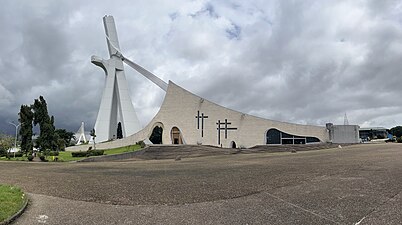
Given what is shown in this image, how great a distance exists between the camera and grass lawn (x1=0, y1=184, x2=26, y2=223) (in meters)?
4.62

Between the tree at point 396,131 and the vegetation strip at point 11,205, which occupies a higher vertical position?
the tree at point 396,131

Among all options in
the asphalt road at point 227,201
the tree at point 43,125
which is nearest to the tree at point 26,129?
the tree at point 43,125

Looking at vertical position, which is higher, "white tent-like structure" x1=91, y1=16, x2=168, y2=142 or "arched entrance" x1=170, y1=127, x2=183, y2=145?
"white tent-like structure" x1=91, y1=16, x2=168, y2=142

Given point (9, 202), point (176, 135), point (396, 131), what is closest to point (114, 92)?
point (176, 135)

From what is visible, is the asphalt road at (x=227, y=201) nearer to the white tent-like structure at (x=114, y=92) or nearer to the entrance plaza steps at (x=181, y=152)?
the entrance plaza steps at (x=181, y=152)

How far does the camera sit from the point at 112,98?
153 ft

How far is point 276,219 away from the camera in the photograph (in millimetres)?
4434

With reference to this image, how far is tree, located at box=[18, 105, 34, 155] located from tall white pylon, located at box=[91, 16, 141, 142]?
16149 millimetres

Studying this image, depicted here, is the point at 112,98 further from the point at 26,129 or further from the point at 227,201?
the point at 227,201

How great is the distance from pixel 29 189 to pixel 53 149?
2530 centimetres

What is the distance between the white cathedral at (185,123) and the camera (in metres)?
38.0

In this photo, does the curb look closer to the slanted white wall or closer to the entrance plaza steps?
the entrance plaza steps

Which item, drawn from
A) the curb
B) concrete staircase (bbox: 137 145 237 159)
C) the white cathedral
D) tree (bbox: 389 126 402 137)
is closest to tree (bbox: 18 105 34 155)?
concrete staircase (bbox: 137 145 237 159)

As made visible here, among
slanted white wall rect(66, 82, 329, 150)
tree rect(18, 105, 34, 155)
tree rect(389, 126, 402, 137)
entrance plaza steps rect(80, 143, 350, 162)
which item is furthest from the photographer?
tree rect(389, 126, 402, 137)
